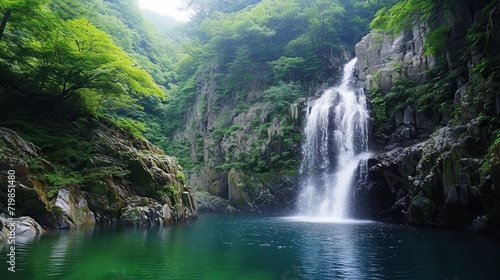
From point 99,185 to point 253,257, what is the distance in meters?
9.63

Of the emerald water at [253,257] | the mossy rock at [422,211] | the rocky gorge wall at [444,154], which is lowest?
the emerald water at [253,257]

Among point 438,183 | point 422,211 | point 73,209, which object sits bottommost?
point 73,209

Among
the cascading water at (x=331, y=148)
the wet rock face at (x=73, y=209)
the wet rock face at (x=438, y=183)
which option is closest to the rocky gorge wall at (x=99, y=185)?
the wet rock face at (x=73, y=209)

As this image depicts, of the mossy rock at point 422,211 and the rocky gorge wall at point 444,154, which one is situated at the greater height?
the rocky gorge wall at point 444,154

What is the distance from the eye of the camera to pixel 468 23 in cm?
1961

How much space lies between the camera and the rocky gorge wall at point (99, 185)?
1231cm

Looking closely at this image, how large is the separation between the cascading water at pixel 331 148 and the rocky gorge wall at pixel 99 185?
29.5 ft

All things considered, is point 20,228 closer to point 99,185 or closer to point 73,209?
point 73,209

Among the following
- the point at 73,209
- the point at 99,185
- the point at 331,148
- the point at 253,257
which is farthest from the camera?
the point at 331,148

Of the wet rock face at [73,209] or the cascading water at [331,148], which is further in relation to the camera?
the cascading water at [331,148]

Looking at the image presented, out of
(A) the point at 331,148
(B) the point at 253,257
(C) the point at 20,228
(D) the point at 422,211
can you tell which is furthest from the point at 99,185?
(A) the point at 331,148

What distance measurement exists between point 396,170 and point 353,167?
10.5 ft

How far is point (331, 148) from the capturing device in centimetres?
2580

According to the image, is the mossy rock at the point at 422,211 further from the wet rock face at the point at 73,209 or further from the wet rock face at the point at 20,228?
the wet rock face at the point at 20,228
